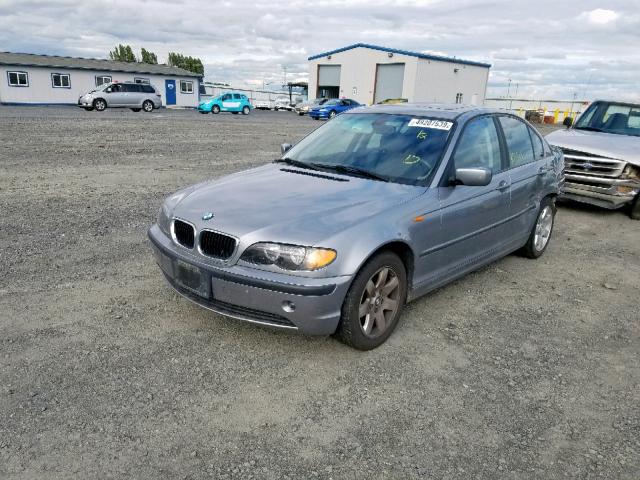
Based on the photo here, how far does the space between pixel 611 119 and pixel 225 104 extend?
32.1m

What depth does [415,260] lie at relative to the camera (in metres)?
3.71

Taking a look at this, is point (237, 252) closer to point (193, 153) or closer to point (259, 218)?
point (259, 218)

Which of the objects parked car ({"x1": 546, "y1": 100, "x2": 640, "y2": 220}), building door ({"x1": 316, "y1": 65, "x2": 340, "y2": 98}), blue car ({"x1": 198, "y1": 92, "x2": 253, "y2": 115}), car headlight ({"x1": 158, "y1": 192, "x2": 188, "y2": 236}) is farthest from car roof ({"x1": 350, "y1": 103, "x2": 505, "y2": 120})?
building door ({"x1": 316, "y1": 65, "x2": 340, "y2": 98})

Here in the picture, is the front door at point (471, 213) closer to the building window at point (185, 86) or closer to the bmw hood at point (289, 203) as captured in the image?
the bmw hood at point (289, 203)

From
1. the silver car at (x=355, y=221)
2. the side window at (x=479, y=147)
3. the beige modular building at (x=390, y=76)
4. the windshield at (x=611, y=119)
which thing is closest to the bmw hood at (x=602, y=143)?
the windshield at (x=611, y=119)

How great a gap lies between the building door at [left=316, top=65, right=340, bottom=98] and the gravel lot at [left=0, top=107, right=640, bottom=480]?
51336 mm

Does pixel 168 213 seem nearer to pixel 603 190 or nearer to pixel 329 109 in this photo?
pixel 603 190

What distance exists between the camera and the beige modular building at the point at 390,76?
48.1 meters

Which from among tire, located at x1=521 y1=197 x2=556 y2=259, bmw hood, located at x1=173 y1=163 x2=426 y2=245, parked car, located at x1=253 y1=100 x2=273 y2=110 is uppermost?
bmw hood, located at x1=173 y1=163 x2=426 y2=245

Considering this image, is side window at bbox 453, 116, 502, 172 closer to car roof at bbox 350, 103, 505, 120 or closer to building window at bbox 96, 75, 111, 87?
car roof at bbox 350, 103, 505, 120

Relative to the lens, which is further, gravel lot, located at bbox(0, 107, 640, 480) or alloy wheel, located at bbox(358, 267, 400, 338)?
alloy wheel, located at bbox(358, 267, 400, 338)

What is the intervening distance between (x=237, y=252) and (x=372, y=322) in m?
1.06

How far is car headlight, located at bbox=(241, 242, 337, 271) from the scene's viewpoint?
3.11 m

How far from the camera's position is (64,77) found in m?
41.5
